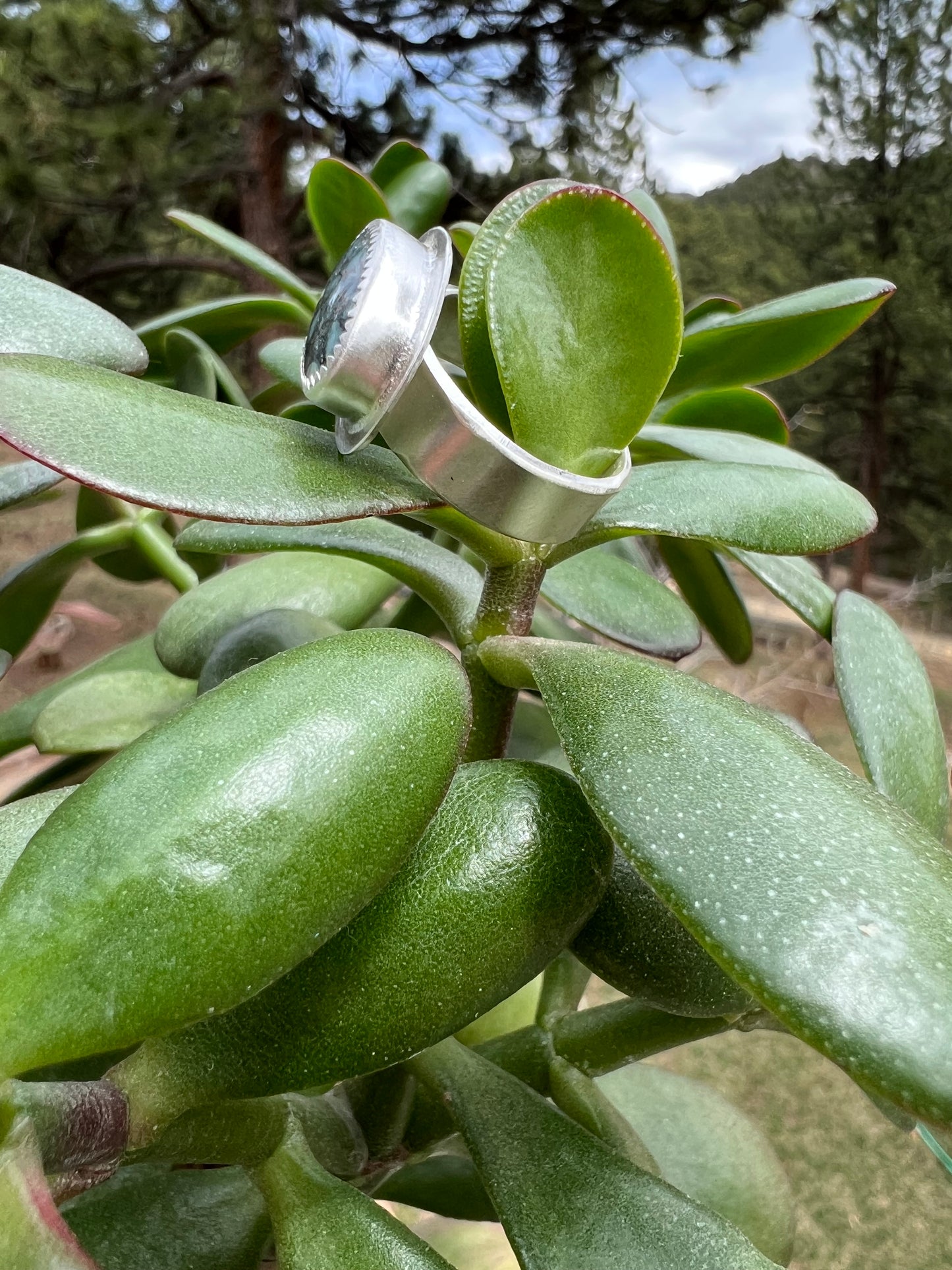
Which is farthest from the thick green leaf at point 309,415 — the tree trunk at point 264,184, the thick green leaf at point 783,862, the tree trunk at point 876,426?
the tree trunk at point 876,426

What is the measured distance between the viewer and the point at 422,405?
0.28 meters

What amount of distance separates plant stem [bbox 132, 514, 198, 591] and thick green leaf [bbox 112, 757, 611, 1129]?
427mm

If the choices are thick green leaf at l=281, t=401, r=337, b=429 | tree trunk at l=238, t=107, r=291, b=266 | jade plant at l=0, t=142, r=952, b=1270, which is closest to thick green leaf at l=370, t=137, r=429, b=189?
thick green leaf at l=281, t=401, r=337, b=429

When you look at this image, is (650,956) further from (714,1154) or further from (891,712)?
(714,1154)

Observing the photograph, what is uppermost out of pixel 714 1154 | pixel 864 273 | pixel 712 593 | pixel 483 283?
pixel 483 283

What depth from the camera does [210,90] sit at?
3123mm

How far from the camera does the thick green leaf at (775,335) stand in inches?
17.9

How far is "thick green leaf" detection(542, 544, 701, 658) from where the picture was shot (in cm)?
43

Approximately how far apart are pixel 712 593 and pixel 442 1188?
0.39 m

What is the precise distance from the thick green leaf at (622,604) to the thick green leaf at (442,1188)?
0.96 feet

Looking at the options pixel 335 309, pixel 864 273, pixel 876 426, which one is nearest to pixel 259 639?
pixel 335 309

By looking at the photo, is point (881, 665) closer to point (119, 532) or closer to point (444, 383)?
point (444, 383)

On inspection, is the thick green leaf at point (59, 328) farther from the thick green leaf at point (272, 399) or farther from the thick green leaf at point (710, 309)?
the thick green leaf at point (710, 309)

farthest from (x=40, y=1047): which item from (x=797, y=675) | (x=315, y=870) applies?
(x=797, y=675)
